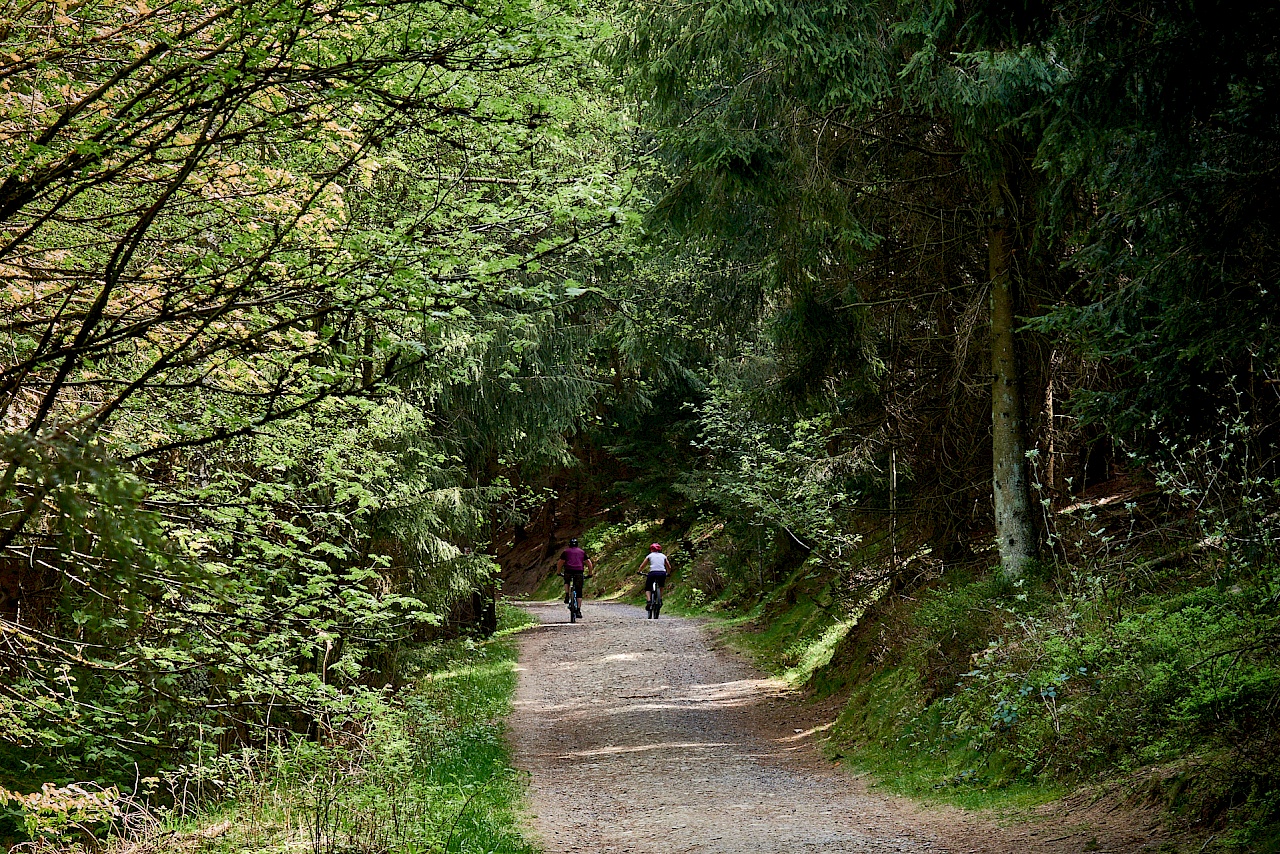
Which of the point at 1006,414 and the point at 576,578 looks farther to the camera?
the point at 576,578

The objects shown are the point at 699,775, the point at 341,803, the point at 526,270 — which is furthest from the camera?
the point at 699,775

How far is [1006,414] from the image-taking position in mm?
9945

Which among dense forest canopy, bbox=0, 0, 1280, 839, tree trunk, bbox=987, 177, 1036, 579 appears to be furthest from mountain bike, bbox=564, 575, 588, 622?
tree trunk, bbox=987, 177, 1036, 579

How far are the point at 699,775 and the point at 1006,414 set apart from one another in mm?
4651

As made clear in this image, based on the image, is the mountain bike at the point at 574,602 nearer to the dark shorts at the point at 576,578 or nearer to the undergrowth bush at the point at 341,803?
the dark shorts at the point at 576,578

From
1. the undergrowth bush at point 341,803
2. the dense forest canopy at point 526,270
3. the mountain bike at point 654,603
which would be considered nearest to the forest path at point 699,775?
the undergrowth bush at point 341,803

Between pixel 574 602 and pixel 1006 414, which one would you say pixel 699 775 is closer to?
pixel 1006 414

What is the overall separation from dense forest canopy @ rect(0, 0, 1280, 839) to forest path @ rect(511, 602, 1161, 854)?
2031mm

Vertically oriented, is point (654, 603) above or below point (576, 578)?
below

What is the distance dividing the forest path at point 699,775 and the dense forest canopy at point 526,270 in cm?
203

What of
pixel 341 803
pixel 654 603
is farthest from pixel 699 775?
pixel 654 603

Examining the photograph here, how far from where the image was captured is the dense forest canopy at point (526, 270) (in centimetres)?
470

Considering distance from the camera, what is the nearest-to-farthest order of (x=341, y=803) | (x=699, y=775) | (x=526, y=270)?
(x=526, y=270) → (x=341, y=803) → (x=699, y=775)

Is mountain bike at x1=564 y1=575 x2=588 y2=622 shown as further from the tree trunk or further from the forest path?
the tree trunk
